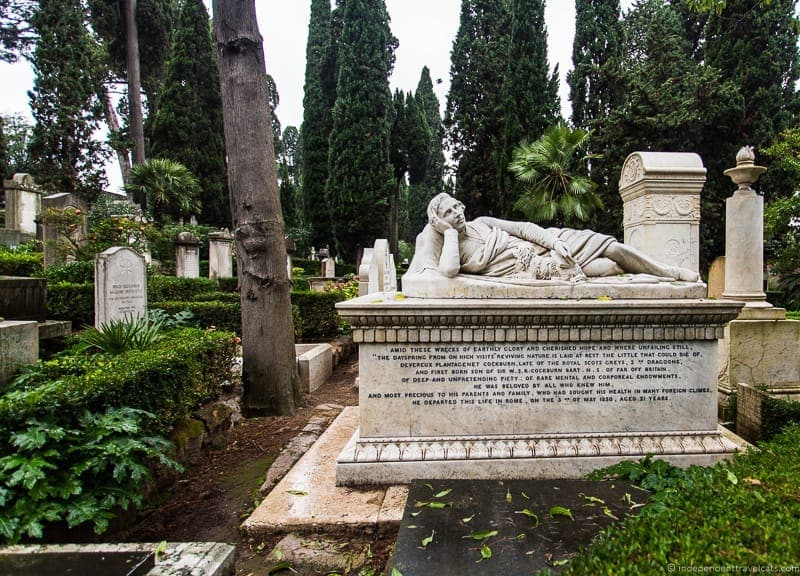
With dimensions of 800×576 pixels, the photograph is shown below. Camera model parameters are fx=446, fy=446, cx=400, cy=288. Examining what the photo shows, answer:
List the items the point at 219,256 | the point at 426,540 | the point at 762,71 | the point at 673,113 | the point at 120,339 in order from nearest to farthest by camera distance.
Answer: the point at 426,540 < the point at 120,339 < the point at 219,256 < the point at 762,71 < the point at 673,113

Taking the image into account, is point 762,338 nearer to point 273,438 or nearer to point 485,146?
point 273,438

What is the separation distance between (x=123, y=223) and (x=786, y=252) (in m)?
17.8

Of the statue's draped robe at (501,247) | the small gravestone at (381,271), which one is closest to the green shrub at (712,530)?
the statue's draped robe at (501,247)

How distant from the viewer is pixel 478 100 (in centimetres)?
2384

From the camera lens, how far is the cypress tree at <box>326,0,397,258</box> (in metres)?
20.7

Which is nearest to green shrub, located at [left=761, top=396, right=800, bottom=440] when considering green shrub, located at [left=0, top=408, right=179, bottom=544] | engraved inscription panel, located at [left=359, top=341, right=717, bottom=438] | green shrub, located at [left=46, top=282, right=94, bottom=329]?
engraved inscription panel, located at [left=359, top=341, right=717, bottom=438]

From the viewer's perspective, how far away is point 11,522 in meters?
2.05

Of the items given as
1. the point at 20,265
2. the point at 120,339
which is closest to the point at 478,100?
the point at 20,265

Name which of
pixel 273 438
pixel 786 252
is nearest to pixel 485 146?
pixel 786 252

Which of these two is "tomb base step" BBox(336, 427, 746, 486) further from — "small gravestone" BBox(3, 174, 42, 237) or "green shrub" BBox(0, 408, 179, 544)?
"small gravestone" BBox(3, 174, 42, 237)

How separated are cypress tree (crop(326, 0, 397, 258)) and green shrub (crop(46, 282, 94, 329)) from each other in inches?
550

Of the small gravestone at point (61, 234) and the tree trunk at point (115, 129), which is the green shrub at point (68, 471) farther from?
the tree trunk at point (115, 129)

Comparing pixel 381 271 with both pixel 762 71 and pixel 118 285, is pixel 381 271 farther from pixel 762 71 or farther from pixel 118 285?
pixel 762 71

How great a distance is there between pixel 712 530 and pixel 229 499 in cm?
293
